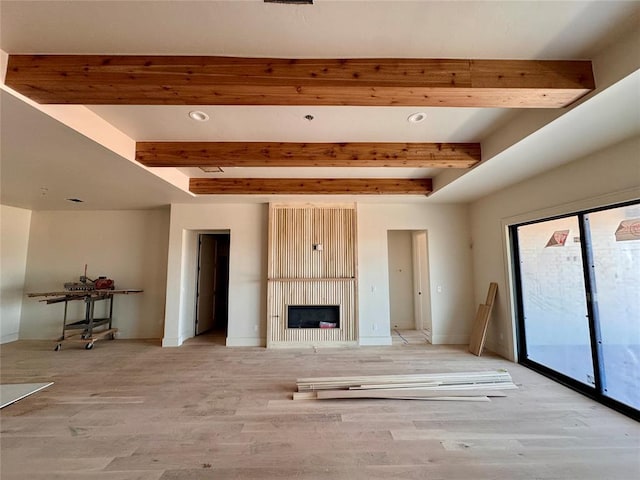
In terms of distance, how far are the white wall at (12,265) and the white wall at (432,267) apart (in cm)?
741

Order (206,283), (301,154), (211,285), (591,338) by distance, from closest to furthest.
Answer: (591,338) < (301,154) < (206,283) < (211,285)

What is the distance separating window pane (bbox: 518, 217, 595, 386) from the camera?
344cm

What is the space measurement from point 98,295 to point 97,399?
10.7 feet

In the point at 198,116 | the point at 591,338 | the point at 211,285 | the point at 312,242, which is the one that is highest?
the point at 198,116

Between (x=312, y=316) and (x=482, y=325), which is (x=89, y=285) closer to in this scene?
(x=312, y=316)

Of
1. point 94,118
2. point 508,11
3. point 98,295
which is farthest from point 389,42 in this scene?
point 98,295

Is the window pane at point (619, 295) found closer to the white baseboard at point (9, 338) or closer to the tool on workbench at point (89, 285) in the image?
the tool on workbench at point (89, 285)

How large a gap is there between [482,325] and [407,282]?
7.66ft

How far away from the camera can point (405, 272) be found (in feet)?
23.4

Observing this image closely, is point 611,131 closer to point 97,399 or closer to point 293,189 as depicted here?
point 293,189

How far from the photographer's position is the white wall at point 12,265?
5711 millimetres

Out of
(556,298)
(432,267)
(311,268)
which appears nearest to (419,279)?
(432,267)

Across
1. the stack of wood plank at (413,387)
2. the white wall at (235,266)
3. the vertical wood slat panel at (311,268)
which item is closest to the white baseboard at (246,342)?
the white wall at (235,266)

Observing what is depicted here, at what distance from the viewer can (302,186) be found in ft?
15.6
